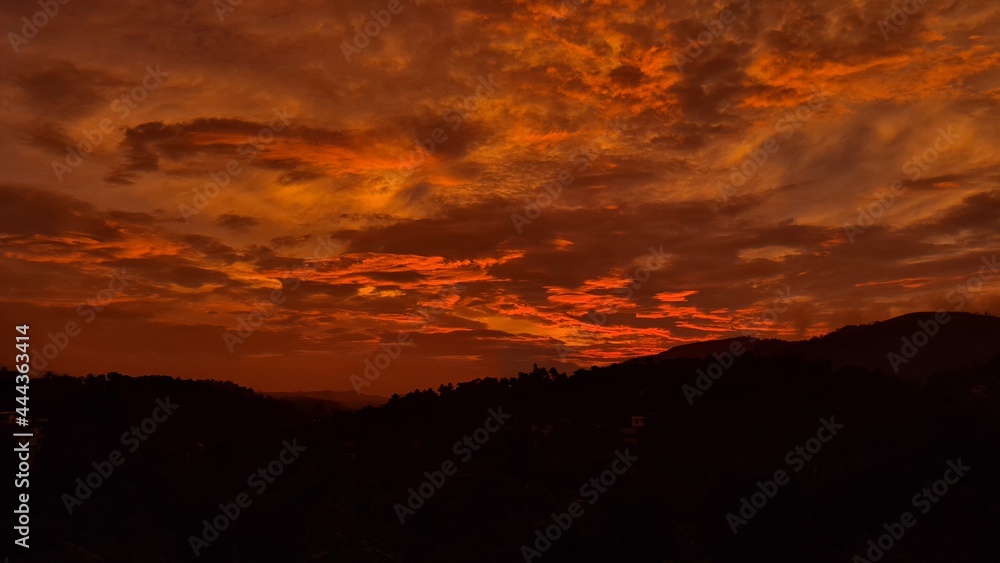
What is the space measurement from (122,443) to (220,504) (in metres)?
14.7

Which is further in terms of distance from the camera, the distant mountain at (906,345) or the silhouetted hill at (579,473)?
the distant mountain at (906,345)

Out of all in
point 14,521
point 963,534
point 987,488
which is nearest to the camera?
point 963,534

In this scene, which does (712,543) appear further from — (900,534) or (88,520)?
(88,520)

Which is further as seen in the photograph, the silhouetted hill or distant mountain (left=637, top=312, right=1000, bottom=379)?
distant mountain (left=637, top=312, right=1000, bottom=379)

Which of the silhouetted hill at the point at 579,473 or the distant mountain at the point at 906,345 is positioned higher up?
the distant mountain at the point at 906,345

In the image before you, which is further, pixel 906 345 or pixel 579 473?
pixel 906 345

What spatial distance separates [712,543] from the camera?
1687 inches

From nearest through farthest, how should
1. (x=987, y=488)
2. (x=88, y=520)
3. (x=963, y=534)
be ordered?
(x=963, y=534)
(x=987, y=488)
(x=88, y=520)

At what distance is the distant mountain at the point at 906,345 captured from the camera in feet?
345

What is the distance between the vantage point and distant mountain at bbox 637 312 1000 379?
345 feet

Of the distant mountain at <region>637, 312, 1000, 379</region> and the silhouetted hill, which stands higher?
the distant mountain at <region>637, 312, 1000, 379</region>

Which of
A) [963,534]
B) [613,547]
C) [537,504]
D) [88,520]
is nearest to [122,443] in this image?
[88,520]

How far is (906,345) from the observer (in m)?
115

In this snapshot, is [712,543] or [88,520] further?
[88,520]
